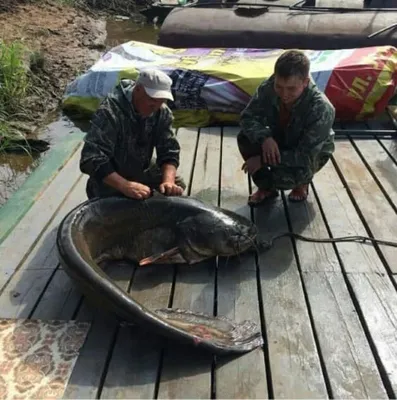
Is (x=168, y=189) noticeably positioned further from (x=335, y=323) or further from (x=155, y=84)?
(x=335, y=323)

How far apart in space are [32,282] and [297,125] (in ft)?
6.13

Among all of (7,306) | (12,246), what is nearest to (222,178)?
(12,246)

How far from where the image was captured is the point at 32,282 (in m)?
3.08

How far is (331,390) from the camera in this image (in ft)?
7.70

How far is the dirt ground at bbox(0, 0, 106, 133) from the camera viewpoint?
782 centimetres

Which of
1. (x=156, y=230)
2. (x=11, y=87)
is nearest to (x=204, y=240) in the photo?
(x=156, y=230)

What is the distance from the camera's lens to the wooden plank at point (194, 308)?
7.77ft

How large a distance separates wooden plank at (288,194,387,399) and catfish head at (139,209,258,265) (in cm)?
40

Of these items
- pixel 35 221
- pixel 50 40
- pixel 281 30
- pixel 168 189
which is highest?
pixel 168 189

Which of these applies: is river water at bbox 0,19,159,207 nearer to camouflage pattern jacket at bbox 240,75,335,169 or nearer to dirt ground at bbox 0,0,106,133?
dirt ground at bbox 0,0,106,133

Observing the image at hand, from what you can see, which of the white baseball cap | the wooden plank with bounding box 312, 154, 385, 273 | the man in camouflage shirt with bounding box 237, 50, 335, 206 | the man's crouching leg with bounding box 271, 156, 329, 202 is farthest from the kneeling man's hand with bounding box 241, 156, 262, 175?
the white baseball cap

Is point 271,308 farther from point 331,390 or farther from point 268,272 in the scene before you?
point 331,390

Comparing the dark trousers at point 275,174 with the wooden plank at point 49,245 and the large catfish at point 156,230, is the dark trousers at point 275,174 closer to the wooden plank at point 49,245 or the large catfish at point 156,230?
the large catfish at point 156,230

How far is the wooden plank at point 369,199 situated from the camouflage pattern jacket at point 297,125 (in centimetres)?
48
